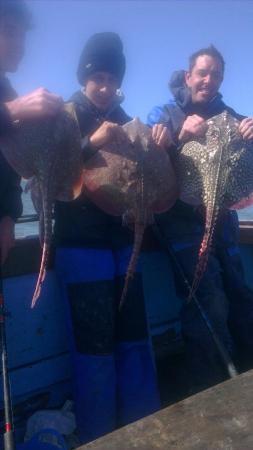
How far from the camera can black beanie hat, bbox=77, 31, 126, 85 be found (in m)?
4.16

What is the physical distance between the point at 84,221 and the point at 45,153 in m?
0.83

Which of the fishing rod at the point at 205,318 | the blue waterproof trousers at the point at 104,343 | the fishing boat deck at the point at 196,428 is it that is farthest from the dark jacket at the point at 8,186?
the fishing boat deck at the point at 196,428

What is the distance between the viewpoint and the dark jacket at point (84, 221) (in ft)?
12.7

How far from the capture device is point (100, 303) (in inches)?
150

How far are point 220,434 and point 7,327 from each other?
8.41 ft

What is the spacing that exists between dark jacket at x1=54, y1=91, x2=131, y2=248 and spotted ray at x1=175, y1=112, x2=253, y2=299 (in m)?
0.78

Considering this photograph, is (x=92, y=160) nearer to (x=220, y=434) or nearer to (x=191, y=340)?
(x=191, y=340)

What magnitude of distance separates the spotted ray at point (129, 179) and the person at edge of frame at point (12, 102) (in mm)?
619

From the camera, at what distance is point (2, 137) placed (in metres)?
3.28

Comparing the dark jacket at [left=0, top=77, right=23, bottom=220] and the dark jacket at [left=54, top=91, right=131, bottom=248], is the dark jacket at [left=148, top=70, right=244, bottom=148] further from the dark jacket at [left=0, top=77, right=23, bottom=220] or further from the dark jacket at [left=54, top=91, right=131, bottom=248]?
the dark jacket at [left=0, top=77, right=23, bottom=220]

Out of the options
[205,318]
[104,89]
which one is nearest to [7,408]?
[205,318]

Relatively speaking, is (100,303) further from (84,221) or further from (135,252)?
(84,221)

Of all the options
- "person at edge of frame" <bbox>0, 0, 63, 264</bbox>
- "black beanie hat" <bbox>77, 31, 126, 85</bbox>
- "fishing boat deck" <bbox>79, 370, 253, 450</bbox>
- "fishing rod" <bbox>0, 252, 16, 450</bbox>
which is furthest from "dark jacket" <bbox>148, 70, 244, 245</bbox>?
"fishing boat deck" <bbox>79, 370, 253, 450</bbox>

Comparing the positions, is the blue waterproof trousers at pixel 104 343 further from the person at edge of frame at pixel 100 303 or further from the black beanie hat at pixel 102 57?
the black beanie hat at pixel 102 57
